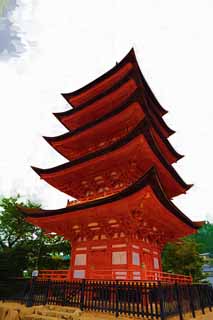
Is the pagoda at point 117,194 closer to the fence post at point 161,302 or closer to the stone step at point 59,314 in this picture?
the stone step at point 59,314

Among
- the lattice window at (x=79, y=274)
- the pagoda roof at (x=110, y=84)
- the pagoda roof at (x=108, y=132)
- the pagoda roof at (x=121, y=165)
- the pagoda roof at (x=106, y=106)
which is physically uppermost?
the pagoda roof at (x=110, y=84)

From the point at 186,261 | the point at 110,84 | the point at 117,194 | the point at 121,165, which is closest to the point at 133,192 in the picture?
the point at 117,194

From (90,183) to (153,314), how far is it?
293 inches

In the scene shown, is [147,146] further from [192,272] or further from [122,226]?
[192,272]

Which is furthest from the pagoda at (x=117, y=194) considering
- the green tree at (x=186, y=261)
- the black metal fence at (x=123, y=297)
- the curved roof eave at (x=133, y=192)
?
the green tree at (x=186, y=261)

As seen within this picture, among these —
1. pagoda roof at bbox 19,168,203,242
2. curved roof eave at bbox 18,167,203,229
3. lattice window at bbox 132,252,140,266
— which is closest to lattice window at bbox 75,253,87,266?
pagoda roof at bbox 19,168,203,242

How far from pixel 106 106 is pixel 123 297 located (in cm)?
1161

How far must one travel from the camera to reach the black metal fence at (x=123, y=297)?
22.1ft

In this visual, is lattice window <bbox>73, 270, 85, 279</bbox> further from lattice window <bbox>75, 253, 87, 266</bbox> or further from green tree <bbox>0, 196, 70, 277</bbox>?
green tree <bbox>0, 196, 70, 277</bbox>

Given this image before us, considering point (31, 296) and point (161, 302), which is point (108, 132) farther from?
point (161, 302)

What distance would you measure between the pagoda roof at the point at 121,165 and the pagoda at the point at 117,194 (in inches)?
1.7

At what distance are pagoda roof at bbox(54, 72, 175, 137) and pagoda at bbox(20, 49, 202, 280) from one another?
0.22 ft

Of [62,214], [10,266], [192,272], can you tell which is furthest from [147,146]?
[192,272]

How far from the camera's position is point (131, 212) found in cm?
948
